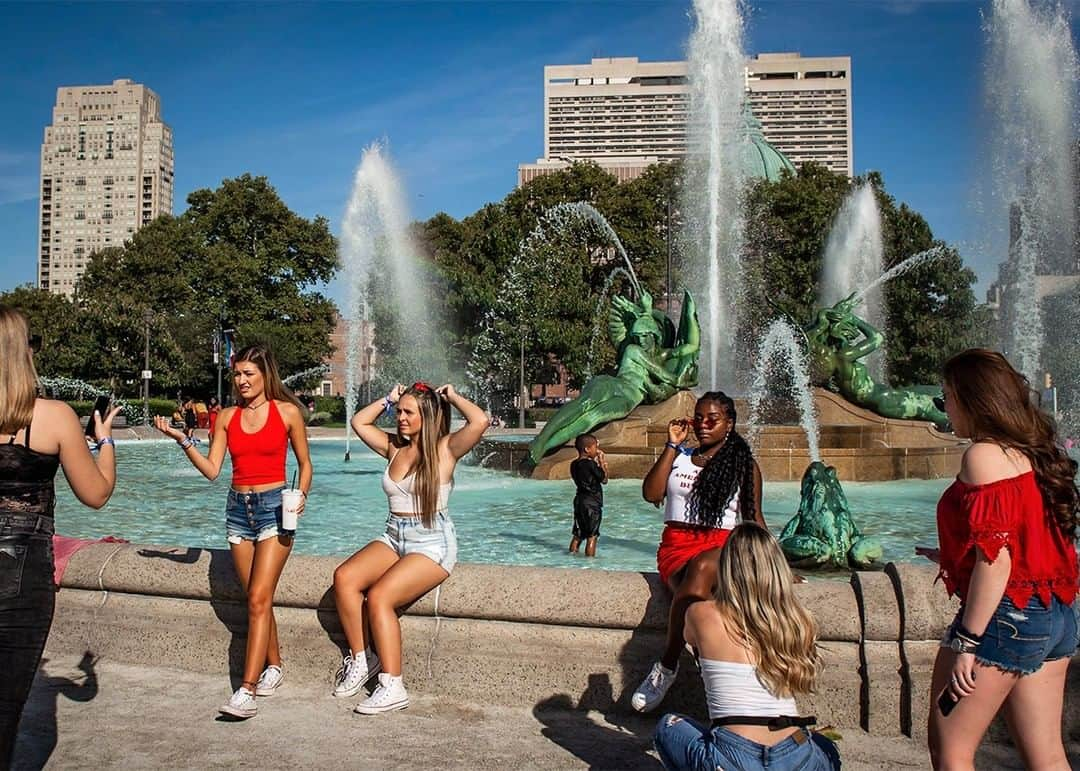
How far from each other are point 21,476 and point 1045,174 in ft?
106

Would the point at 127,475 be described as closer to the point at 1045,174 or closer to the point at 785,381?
the point at 785,381

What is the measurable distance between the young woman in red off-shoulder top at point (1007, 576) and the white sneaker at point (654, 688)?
4.41 ft

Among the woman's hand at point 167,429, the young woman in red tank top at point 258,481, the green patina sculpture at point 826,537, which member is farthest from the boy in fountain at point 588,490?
the woman's hand at point 167,429

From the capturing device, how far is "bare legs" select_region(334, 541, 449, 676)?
176 inches

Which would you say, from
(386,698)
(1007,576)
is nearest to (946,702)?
(1007,576)

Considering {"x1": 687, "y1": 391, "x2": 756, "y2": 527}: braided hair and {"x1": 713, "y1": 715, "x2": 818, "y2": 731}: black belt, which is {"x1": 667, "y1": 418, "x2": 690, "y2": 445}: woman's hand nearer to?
{"x1": 687, "y1": 391, "x2": 756, "y2": 527}: braided hair

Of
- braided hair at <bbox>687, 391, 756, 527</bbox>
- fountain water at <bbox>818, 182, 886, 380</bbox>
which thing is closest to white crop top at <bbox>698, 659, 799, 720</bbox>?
braided hair at <bbox>687, 391, 756, 527</bbox>

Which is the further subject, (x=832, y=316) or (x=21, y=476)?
(x=832, y=316)

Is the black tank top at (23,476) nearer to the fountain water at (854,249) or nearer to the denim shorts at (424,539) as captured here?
the denim shorts at (424,539)

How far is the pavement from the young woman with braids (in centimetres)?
34

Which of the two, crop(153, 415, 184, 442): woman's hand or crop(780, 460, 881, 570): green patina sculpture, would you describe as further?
crop(780, 460, 881, 570): green patina sculpture

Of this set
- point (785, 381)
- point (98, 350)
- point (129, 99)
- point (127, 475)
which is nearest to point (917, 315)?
point (785, 381)

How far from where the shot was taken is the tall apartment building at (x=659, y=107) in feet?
571

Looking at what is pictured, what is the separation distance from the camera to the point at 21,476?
3145mm
